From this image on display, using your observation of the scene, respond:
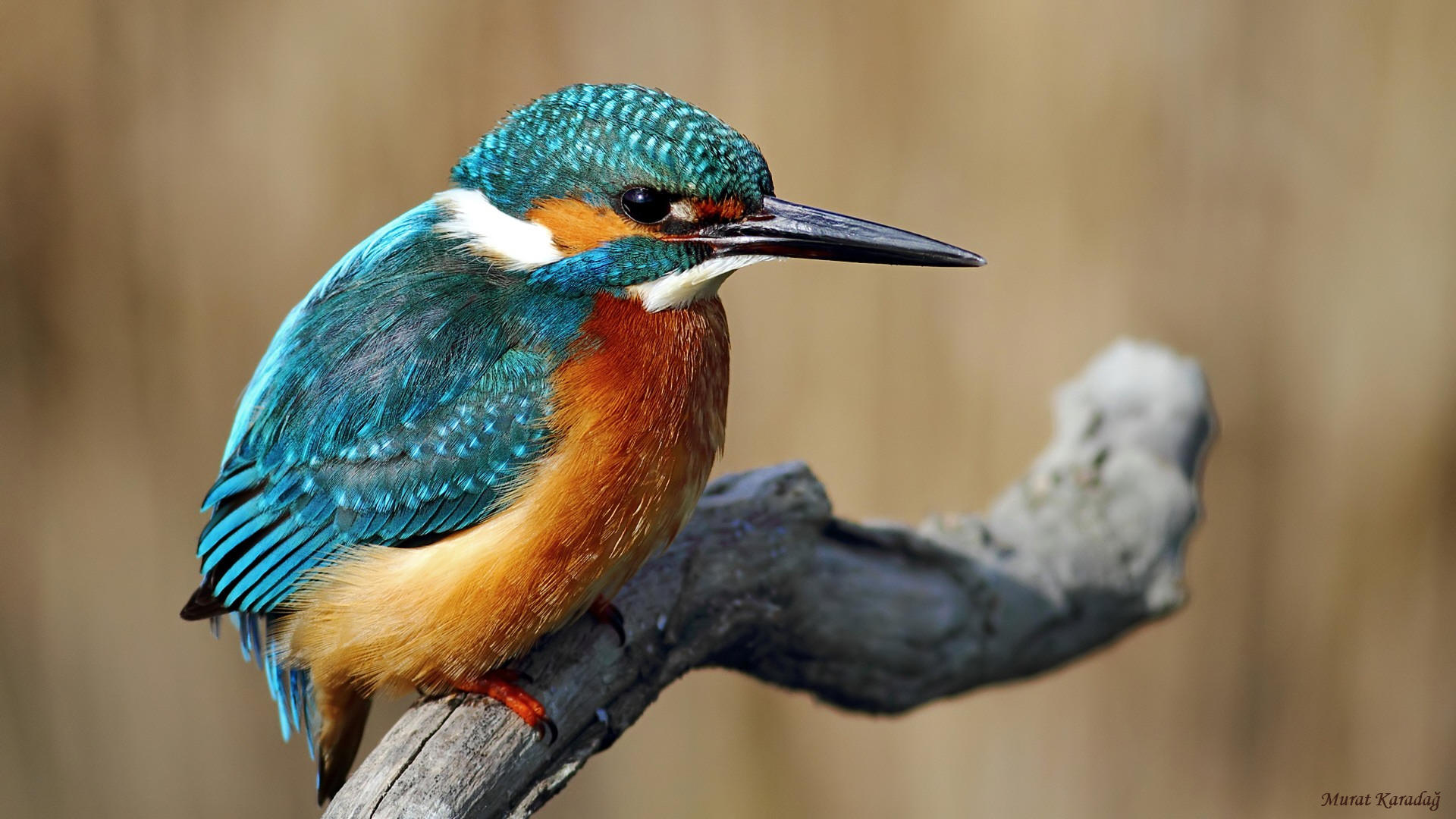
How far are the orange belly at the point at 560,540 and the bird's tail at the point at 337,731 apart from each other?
0.15 metres

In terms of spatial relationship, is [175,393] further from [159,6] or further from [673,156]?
[673,156]

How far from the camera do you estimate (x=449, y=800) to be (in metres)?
1.80

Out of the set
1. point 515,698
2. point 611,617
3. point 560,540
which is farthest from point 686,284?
point 515,698

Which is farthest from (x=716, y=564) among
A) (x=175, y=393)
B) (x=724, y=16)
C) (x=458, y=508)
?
(x=175, y=393)

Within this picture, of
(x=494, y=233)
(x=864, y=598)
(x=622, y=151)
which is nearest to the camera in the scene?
(x=622, y=151)

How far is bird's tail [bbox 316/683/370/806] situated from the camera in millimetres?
2258

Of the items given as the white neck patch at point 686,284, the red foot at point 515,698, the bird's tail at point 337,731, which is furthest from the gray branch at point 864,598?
the white neck patch at point 686,284

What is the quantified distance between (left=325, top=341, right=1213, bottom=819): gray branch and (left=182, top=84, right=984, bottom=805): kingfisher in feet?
0.38

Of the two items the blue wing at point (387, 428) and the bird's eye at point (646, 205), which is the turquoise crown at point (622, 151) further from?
the blue wing at point (387, 428)

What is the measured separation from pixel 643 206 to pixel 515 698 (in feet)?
2.67

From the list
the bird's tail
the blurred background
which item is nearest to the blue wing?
the bird's tail

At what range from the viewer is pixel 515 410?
2.00 meters

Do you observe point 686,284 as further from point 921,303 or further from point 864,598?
point 921,303

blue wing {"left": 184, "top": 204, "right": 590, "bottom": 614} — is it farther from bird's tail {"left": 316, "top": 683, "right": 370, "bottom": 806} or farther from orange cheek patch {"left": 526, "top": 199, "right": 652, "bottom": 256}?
bird's tail {"left": 316, "top": 683, "right": 370, "bottom": 806}
